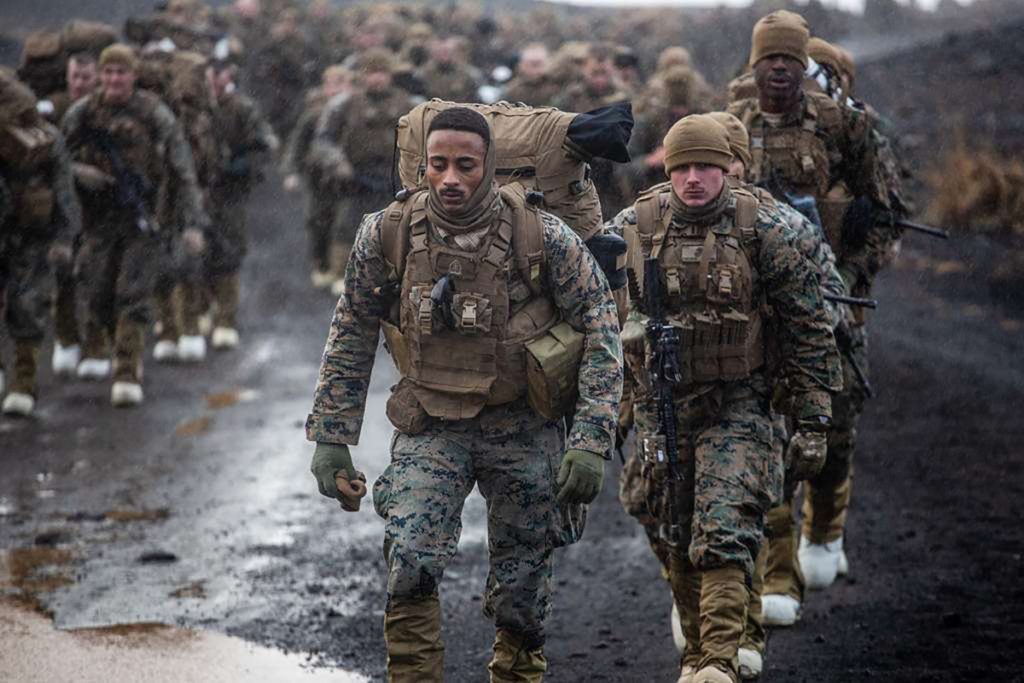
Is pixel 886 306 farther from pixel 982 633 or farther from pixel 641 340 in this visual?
pixel 641 340

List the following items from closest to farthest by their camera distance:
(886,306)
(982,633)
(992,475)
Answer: (982,633) → (992,475) → (886,306)

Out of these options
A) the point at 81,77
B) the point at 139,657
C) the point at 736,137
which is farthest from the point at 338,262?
the point at 139,657

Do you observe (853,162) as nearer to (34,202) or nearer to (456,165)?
(456,165)

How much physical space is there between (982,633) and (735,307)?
2.04 m

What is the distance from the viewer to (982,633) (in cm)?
698

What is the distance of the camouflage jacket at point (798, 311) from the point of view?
237 inches

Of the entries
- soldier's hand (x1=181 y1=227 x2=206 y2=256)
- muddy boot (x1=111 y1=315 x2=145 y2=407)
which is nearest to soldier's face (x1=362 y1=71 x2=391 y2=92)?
soldier's hand (x1=181 y1=227 x2=206 y2=256)

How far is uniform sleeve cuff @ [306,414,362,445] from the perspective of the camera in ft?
17.1

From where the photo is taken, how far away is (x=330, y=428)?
5.22 m

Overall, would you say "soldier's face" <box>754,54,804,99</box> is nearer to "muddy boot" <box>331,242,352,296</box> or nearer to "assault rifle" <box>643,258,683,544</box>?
"assault rifle" <box>643,258,683,544</box>

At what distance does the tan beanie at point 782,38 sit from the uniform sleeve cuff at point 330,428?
3.19 metres

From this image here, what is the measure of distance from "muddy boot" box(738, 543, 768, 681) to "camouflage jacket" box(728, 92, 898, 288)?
199cm

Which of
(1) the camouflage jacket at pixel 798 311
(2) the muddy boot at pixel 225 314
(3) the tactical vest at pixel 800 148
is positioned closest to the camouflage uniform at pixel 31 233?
(2) the muddy boot at pixel 225 314

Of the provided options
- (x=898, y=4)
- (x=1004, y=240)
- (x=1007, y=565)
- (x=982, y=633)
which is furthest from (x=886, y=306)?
(x=898, y=4)
